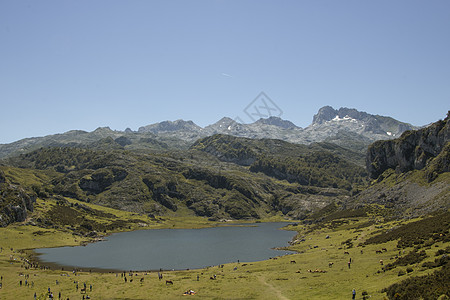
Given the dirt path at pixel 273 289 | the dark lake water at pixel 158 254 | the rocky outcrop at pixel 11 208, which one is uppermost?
the rocky outcrop at pixel 11 208

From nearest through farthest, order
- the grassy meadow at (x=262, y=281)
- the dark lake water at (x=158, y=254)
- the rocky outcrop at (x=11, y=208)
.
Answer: the grassy meadow at (x=262, y=281) < the dark lake water at (x=158, y=254) < the rocky outcrop at (x=11, y=208)

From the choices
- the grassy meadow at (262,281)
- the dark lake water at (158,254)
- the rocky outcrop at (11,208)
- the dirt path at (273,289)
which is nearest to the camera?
the grassy meadow at (262,281)

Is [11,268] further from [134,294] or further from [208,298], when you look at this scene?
[208,298]

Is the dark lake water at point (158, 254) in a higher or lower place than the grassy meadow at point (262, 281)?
lower

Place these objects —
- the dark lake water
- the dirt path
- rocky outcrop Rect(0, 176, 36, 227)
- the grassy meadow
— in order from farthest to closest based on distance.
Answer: rocky outcrop Rect(0, 176, 36, 227) < the dark lake water < the dirt path < the grassy meadow

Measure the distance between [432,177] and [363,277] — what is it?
139 meters

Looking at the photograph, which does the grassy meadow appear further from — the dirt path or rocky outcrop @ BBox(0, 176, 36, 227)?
rocky outcrop @ BBox(0, 176, 36, 227)

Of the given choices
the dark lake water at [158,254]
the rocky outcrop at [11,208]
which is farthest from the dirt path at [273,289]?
the rocky outcrop at [11,208]

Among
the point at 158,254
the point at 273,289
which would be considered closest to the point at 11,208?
the point at 158,254

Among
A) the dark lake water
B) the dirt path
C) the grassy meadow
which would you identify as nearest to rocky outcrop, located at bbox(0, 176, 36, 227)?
the dark lake water

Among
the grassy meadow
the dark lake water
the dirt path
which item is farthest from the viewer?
the dark lake water

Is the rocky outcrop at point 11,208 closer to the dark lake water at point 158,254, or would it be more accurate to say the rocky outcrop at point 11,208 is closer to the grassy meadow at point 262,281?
the dark lake water at point 158,254

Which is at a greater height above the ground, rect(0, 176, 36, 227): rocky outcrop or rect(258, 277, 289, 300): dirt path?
rect(0, 176, 36, 227): rocky outcrop

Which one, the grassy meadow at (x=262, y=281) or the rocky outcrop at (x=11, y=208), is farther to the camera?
the rocky outcrop at (x=11, y=208)
